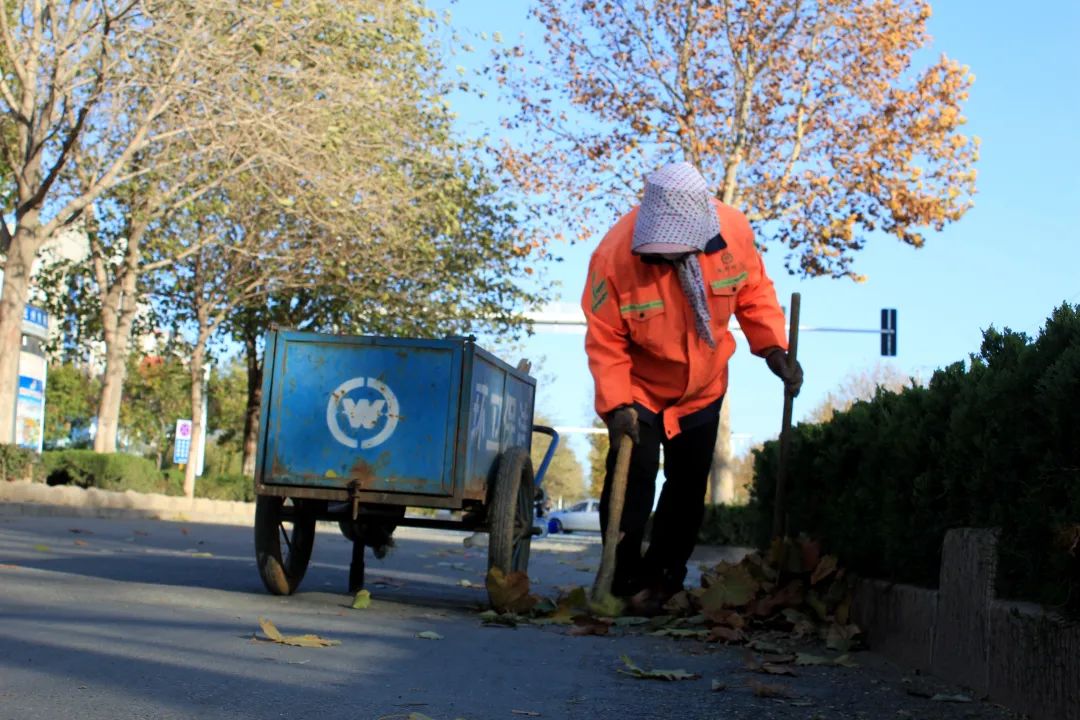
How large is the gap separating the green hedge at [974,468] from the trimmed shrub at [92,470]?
21.0 metres

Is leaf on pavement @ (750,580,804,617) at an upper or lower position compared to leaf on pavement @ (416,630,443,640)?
upper

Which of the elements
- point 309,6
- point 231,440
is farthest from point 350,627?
point 231,440

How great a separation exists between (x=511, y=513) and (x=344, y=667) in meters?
2.86

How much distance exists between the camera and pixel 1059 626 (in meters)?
4.16

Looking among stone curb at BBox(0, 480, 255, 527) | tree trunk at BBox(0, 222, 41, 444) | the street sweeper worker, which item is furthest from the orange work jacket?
tree trunk at BBox(0, 222, 41, 444)

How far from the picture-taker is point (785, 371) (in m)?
7.61

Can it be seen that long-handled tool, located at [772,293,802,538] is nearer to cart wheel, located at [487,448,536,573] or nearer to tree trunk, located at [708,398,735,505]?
cart wheel, located at [487,448,536,573]

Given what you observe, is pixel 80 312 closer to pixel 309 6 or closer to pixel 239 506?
pixel 239 506

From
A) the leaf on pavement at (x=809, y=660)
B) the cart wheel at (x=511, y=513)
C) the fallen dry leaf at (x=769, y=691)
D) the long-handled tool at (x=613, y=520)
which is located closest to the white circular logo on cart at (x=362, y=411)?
the cart wheel at (x=511, y=513)

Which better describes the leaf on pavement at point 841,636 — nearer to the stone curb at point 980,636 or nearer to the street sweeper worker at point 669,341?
the stone curb at point 980,636

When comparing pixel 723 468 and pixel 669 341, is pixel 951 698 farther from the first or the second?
pixel 723 468

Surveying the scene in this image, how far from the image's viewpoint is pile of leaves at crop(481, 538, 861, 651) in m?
6.86

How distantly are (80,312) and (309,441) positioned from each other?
28.3m

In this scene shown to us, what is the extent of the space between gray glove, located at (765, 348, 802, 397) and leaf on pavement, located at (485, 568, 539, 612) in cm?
166
